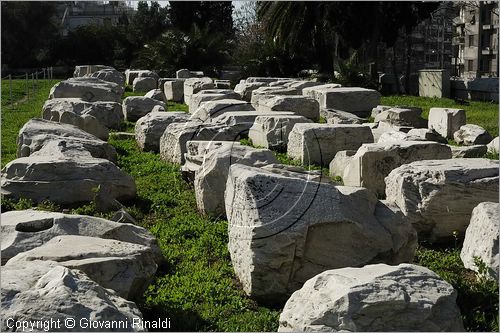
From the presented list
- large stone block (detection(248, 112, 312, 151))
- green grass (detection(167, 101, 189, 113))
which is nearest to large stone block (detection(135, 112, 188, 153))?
large stone block (detection(248, 112, 312, 151))

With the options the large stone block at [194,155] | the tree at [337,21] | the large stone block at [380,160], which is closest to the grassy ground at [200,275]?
the large stone block at [194,155]

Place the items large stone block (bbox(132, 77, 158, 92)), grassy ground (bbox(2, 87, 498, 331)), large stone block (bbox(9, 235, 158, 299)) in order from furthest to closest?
large stone block (bbox(132, 77, 158, 92)) < grassy ground (bbox(2, 87, 498, 331)) < large stone block (bbox(9, 235, 158, 299))

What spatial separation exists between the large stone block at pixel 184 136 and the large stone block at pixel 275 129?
16.8 inches

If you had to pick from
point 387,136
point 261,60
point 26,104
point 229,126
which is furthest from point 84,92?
point 261,60

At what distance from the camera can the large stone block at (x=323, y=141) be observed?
29.7 feet

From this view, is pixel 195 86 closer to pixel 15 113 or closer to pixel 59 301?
pixel 15 113

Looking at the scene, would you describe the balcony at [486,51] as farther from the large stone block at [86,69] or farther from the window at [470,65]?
the large stone block at [86,69]

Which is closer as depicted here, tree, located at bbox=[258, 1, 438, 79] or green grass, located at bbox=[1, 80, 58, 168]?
green grass, located at bbox=[1, 80, 58, 168]

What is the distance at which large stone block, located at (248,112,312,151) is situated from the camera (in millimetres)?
10008

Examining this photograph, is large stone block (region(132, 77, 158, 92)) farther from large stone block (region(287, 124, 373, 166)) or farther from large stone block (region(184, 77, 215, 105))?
large stone block (region(287, 124, 373, 166))

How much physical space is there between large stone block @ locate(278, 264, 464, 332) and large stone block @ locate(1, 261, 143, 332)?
88 cm

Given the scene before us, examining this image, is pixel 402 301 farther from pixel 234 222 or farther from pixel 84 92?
pixel 84 92

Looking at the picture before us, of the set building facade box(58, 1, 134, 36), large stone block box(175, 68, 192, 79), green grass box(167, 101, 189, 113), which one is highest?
building facade box(58, 1, 134, 36)

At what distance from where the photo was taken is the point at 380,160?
7348 millimetres
